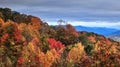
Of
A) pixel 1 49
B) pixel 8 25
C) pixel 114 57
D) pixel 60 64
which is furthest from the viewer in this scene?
pixel 8 25

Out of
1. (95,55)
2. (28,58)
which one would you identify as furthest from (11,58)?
(95,55)

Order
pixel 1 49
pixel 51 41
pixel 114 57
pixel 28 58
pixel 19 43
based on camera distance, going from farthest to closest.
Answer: pixel 51 41, pixel 19 43, pixel 1 49, pixel 28 58, pixel 114 57

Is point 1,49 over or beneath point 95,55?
beneath

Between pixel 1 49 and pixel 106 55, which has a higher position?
pixel 106 55

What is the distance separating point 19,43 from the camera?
157 metres

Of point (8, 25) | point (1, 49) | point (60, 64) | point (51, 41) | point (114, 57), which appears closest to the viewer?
point (114, 57)

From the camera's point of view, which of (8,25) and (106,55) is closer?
(106,55)

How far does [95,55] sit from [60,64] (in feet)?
34.4

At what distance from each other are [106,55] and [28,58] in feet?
206

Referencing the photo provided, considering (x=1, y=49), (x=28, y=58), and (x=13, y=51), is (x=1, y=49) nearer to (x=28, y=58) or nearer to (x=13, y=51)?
(x=13, y=51)

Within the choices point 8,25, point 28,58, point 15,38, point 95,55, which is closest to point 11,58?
point 28,58

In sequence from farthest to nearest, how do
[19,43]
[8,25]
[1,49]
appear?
1. [8,25]
2. [19,43]
3. [1,49]

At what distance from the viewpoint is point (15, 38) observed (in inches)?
6156

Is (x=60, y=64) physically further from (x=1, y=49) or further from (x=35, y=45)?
(x=35, y=45)
